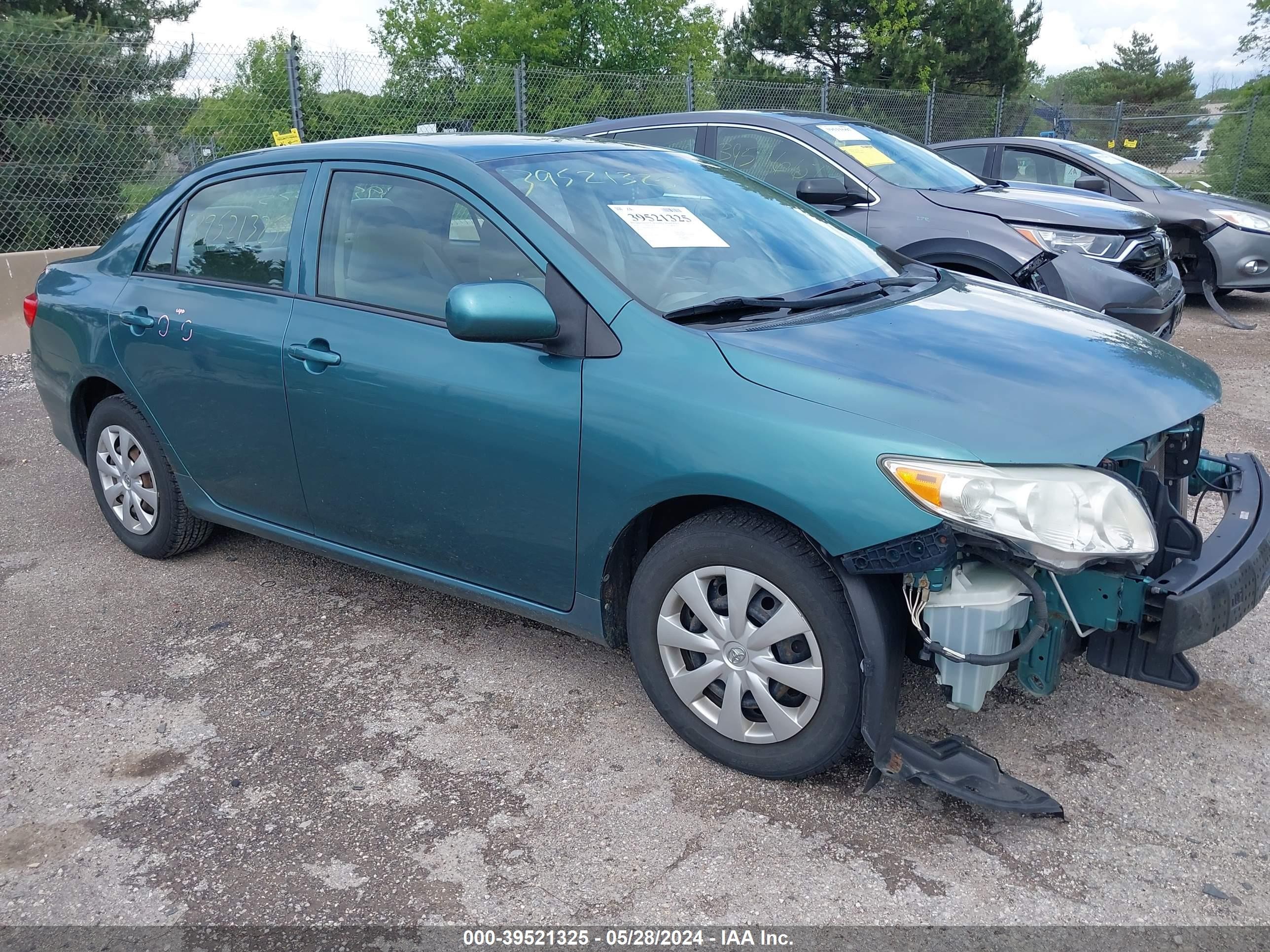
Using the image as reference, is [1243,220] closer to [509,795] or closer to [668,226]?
[668,226]

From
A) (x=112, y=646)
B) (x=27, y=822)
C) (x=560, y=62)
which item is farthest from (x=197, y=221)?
(x=560, y=62)

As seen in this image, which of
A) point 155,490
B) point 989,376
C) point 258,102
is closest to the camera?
point 989,376

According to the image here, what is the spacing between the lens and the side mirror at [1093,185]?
9008 millimetres

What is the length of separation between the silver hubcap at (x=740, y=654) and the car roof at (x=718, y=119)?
14.7 ft

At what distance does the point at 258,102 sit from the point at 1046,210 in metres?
8.00

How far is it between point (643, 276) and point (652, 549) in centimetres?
78

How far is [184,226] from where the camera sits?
4.11 meters

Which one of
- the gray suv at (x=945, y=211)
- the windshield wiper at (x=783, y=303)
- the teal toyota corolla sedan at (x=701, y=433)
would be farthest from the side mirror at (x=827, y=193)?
the windshield wiper at (x=783, y=303)

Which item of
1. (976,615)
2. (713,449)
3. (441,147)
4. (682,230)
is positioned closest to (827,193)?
(682,230)

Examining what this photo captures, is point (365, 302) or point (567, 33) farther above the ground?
point (567, 33)

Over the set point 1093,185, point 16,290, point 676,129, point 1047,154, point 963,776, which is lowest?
point 963,776

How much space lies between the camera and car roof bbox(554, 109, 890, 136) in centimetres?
672

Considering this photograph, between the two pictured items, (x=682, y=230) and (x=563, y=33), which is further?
(x=563, y=33)

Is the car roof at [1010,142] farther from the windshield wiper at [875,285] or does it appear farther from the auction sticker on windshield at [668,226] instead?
the auction sticker on windshield at [668,226]
